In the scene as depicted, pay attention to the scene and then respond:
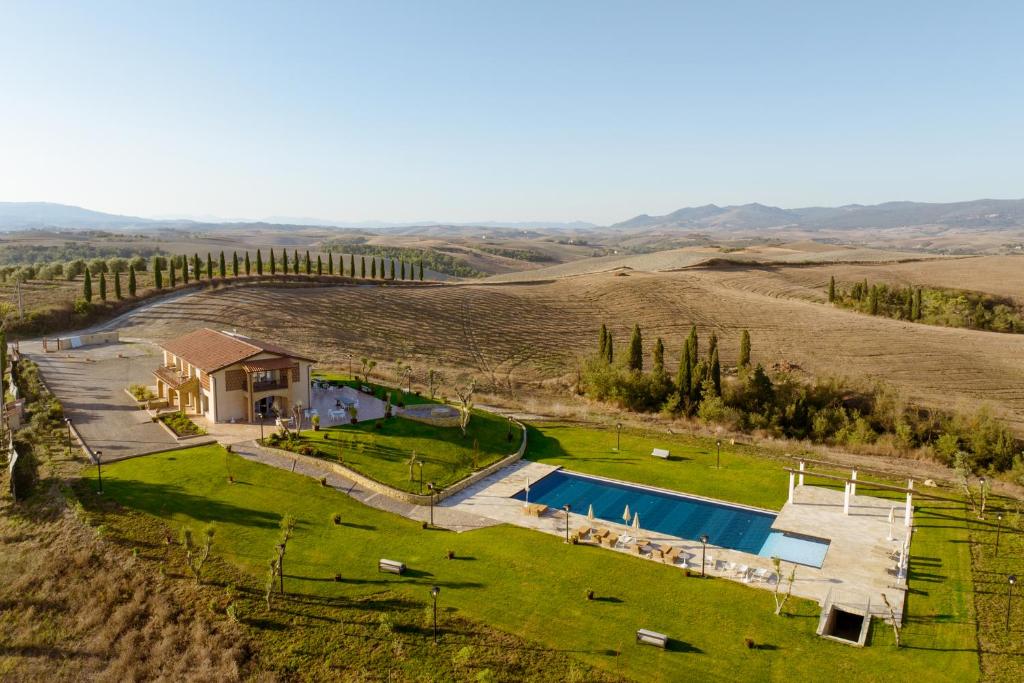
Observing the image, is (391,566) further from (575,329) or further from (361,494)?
(575,329)

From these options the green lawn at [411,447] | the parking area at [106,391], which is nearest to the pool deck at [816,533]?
the green lawn at [411,447]

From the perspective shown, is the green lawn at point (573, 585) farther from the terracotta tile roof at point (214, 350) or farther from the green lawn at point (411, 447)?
the terracotta tile roof at point (214, 350)

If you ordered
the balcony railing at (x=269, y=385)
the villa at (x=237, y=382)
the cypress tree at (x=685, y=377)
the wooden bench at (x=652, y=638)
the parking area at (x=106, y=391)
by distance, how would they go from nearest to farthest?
the wooden bench at (x=652, y=638) < the parking area at (x=106, y=391) < the villa at (x=237, y=382) < the balcony railing at (x=269, y=385) < the cypress tree at (x=685, y=377)

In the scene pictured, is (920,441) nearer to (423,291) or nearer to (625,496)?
(625,496)

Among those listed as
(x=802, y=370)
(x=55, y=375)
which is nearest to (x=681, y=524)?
(x=802, y=370)

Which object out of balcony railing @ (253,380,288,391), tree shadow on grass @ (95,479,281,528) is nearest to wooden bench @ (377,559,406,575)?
tree shadow on grass @ (95,479,281,528)

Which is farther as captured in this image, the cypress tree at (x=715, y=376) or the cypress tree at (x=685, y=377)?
the cypress tree at (x=685, y=377)

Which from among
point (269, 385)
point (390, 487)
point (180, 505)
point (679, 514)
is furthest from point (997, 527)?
point (269, 385)

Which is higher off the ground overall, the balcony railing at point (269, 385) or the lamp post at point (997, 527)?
the balcony railing at point (269, 385)

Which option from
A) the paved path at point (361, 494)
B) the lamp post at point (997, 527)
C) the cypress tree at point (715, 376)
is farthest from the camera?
the cypress tree at point (715, 376)
